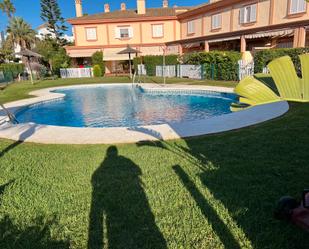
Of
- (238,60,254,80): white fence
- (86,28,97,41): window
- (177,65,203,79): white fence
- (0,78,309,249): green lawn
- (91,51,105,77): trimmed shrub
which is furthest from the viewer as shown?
(86,28,97,41): window

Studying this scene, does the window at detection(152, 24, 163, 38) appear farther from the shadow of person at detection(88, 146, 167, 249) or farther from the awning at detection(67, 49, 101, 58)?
the shadow of person at detection(88, 146, 167, 249)

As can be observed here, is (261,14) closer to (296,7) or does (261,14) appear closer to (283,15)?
(283,15)

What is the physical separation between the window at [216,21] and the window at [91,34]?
55.7 ft

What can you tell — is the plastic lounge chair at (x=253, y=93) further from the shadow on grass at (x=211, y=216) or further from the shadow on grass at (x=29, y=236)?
the shadow on grass at (x=29, y=236)

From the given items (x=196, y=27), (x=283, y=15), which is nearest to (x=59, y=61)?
(x=196, y=27)

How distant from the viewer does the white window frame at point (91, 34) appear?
37.1 meters

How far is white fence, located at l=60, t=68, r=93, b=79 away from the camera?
3422 cm

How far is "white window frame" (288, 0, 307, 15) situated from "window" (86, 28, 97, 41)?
25.5 m

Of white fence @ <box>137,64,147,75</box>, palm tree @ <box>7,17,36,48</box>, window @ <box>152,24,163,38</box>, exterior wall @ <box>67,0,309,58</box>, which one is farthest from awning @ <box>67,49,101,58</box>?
palm tree @ <box>7,17,36,48</box>

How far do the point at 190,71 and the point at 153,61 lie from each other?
612cm

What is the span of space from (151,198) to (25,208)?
1.88m

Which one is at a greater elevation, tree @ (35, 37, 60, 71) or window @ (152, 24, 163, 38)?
window @ (152, 24, 163, 38)

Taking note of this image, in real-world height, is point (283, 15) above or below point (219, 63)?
above

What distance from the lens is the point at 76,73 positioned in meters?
34.4
